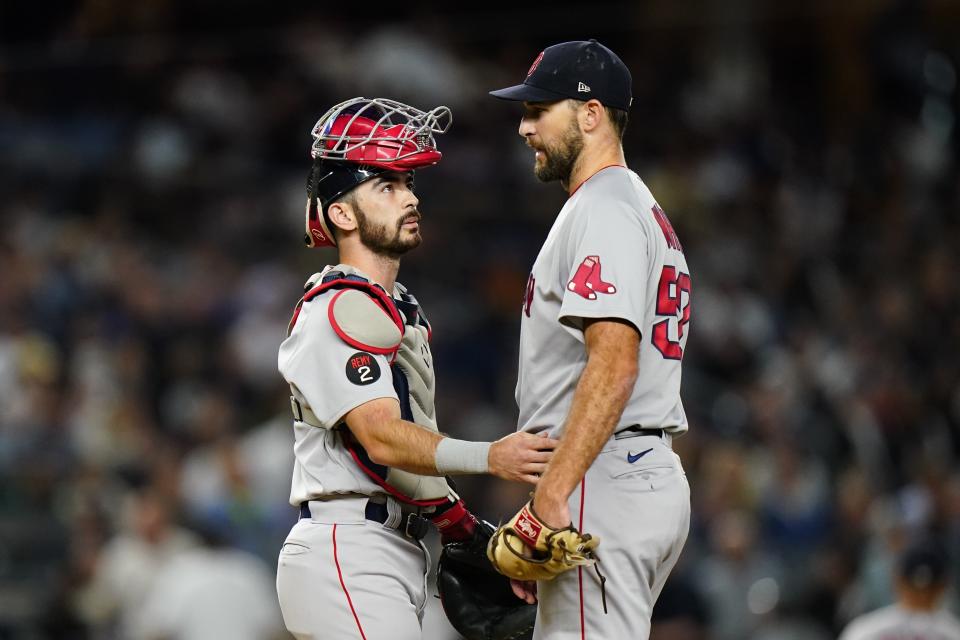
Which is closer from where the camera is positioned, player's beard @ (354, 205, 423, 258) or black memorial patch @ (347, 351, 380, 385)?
black memorial patch @ (347, 351, 380, 385)

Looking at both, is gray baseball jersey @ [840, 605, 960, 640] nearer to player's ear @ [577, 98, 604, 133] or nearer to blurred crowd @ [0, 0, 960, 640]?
blurred crowd @ [0, 0, 960, 640]

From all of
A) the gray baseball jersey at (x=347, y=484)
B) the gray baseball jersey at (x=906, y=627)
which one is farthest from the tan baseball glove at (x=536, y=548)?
the gray baseball jersey at (x=906, y=627)

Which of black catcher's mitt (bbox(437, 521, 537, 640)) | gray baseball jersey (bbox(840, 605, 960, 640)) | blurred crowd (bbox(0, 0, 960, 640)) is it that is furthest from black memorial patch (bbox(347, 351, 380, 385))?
blurred crowd (bbox(0, 0, 960, 640))

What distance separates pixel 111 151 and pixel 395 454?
25.5ft

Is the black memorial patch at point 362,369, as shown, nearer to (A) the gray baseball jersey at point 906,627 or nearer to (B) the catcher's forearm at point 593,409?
(B) the catcher's forearm at point 593,409

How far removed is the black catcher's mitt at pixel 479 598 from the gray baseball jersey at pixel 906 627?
2.36 metres

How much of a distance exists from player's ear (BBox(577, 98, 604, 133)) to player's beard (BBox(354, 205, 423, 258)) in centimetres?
56

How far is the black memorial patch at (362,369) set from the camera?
375 cm

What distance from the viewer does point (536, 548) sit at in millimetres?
3537

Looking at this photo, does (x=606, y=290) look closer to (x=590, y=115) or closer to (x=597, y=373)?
(x=597, y=373)

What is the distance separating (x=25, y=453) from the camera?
922cm

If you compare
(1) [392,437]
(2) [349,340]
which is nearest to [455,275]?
(2) [349,340]

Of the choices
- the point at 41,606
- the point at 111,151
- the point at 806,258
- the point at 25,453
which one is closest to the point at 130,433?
the point at 25,453

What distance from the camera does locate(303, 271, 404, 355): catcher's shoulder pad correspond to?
3789 mm
